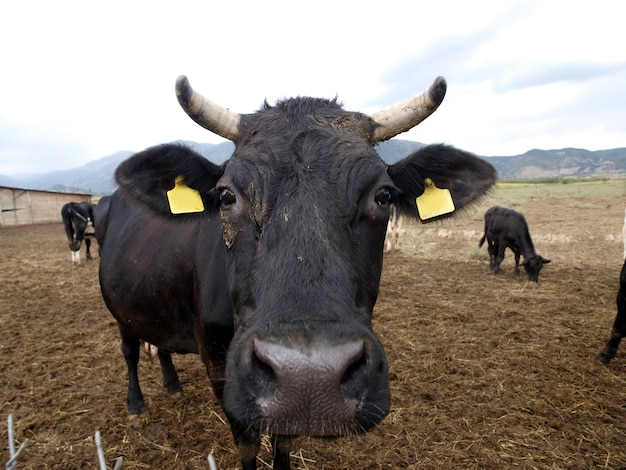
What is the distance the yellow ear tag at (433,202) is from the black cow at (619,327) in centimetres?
383

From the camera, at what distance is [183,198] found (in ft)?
9.27

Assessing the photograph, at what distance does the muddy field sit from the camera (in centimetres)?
357

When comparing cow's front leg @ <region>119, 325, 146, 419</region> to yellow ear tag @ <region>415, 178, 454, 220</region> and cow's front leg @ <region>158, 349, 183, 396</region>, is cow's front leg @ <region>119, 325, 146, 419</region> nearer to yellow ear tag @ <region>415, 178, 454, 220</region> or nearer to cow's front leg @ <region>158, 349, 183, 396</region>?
cow's front leg @ <region>158, 349, 183, 396</region>

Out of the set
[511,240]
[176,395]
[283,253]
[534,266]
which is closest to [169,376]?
[176,395]

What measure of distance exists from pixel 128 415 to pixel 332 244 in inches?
149

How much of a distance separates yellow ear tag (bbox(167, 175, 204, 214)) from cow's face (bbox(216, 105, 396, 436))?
28.1 inches

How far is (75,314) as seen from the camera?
25.4 feet

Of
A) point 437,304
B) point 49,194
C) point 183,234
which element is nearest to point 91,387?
point 183,234

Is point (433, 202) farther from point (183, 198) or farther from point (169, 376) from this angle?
point (169, 376)

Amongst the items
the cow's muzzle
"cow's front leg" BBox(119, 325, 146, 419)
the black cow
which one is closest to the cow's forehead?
the cow's muzzle

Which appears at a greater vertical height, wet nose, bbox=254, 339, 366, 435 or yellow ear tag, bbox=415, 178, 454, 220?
yellow ear tag, bbox=415, 178, 454, 220

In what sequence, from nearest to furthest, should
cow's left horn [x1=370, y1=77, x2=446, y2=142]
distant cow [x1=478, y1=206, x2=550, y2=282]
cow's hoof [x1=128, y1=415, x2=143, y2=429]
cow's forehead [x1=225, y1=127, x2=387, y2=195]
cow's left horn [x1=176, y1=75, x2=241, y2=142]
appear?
cow's forehead [x1=225, y1=127, x2=387, y2=195], cow's left horn [x1=176, y1=75, x2=241, y2=142], cow's left horn [x1=370, y1=77, x2=446, y2=142], cow's hoof [x1=128, y1=415, x2=143, y2=429], distant cow [x1=478, y1=206, x2=550, y2=282]

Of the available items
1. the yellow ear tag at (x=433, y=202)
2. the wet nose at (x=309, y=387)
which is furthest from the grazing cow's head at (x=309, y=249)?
the yellow ear tag at (x=433, y=202)

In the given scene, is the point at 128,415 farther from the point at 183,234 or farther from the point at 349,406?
the point at 349,406
